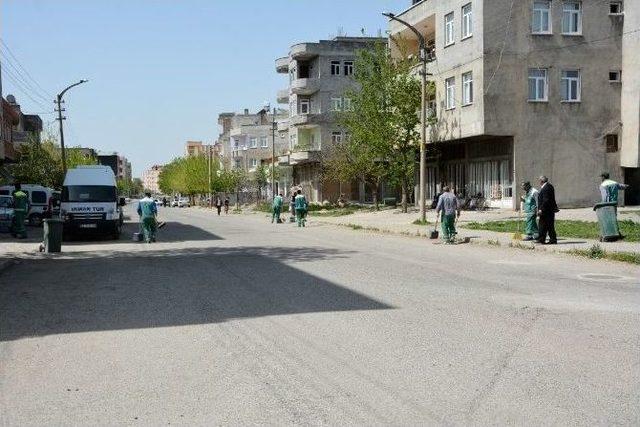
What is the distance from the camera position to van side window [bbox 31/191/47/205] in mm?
36500

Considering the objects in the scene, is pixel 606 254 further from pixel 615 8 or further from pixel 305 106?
pixel 305 106

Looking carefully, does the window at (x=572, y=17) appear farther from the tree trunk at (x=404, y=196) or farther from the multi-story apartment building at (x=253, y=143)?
the multi-story apartment building at (x=253, y=143)

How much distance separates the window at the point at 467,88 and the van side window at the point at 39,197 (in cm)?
2211

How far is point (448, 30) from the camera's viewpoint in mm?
35062

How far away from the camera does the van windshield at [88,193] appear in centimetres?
2462

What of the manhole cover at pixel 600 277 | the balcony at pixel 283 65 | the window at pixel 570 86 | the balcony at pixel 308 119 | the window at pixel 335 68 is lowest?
the manhole cover at pixel 600 277

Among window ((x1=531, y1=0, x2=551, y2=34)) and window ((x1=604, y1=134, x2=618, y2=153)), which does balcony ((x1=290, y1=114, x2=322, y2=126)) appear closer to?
window ((x1=531, y1=0, x2=551, y2=34))

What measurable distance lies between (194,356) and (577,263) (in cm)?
1076

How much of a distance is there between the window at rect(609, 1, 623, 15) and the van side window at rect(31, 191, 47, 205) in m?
29.6

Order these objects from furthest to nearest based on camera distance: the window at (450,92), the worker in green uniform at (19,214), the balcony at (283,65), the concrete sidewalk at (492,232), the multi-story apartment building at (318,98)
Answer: the balcony at (283,65) → the multi-story apartment building at (318,98) → the window at (450,92) → the worker in green uniform at (19,214) → the concrete sidewalk at (492,232)

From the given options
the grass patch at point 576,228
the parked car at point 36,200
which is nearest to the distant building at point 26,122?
the parked car at point 36,200

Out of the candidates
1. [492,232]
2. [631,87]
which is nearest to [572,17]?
[631,87]

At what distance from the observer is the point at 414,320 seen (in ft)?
26.9

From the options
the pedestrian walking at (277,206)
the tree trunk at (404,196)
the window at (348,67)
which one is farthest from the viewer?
the window at (348,67)
